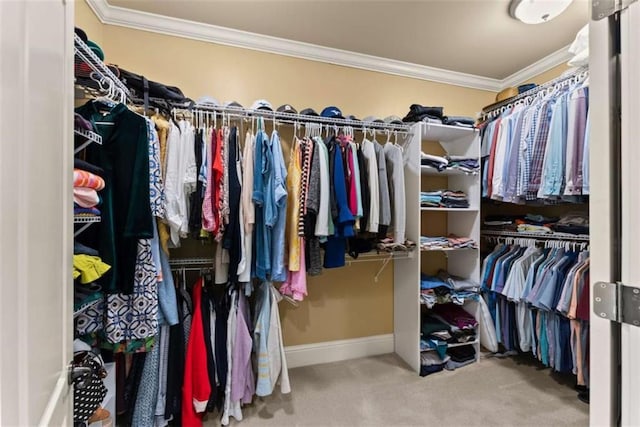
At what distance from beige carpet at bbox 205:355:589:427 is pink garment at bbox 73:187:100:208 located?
A: 1518 mm

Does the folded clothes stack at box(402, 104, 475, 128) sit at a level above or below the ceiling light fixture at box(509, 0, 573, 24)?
below

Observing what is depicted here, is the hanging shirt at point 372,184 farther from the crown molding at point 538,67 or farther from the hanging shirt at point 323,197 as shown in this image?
the crown molding at point 538,67

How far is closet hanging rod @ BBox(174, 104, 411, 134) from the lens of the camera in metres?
1.84

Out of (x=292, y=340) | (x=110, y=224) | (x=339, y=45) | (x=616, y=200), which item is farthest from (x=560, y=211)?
(x=110, y=224)

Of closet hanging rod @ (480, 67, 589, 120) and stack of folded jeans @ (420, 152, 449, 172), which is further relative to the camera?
stack of folded jeans @ (420, 152, 449, 172)

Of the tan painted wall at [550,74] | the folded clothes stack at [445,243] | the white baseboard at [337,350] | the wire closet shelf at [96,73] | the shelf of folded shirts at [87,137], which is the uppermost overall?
the tan painted wall at [550,74]

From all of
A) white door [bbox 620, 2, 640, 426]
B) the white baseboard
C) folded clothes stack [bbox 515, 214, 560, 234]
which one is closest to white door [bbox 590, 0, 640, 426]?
white door [bbox 620, 2, 640, 426]

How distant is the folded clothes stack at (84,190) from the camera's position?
3.11ft

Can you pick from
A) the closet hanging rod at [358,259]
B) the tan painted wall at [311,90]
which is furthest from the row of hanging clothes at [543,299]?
the tan painted wall at [311,90]

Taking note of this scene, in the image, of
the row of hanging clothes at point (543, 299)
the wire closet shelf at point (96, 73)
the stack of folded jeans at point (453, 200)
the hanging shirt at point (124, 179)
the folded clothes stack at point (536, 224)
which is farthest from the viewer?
the stack of folded jeans at point (453, 200)

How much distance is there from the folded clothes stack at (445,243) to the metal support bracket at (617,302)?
5.24 ft

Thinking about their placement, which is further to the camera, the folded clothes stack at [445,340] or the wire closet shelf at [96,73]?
the folded clothes stack at [445,340]

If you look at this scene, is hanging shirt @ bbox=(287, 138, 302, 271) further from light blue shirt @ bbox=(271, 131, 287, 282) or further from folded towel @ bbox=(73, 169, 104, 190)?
folded towel @ bbox=(73, 169, 104, 190)

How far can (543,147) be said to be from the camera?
196 centimetres
